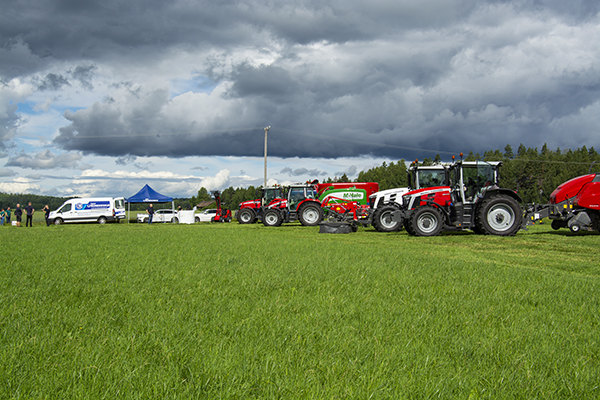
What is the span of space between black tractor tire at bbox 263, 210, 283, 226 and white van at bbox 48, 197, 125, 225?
14.1m

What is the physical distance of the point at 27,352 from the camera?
2674mm

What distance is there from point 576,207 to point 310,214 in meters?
12.7

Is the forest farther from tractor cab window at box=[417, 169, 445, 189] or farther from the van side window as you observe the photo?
tractor cab window at box=[417, 169, 445, 189]

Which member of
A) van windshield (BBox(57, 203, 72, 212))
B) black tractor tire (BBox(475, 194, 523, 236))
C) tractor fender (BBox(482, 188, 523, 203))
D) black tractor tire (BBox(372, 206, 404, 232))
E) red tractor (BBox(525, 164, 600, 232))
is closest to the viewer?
black tractor tire (BBox(475, 194, 523, 236))

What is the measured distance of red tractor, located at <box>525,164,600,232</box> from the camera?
14.9m

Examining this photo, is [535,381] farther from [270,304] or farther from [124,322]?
[124,322]

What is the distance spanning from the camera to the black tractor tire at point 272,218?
2395 centimetres

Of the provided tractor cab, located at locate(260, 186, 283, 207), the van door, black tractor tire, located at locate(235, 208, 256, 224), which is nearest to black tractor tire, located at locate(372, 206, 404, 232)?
tractor cab, located at locate(260, 186, 283, 207)

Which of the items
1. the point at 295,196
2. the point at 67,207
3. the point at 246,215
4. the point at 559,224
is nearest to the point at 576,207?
the point at 559,224

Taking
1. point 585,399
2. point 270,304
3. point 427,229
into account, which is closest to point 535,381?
point 585,399

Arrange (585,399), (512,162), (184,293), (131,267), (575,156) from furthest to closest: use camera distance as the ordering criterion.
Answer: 1. (575,156)
2. (512,162)
3. (131,267)
4. (184,293)
5. (585,399)

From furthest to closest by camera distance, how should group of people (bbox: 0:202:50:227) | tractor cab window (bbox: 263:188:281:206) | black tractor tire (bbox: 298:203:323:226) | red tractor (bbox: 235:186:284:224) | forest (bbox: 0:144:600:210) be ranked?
forest (bbox: 0:144:600:210) < group of people (bbox: 0:202:50:227) < tractor cab window (bbox: 263:188:281:206) < red tractor (bbox: 235:186:284:224) < black tractor tire (bbox: 298:203:323:226)

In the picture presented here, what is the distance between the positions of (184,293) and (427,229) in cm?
1220

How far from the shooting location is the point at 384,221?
17.5m
